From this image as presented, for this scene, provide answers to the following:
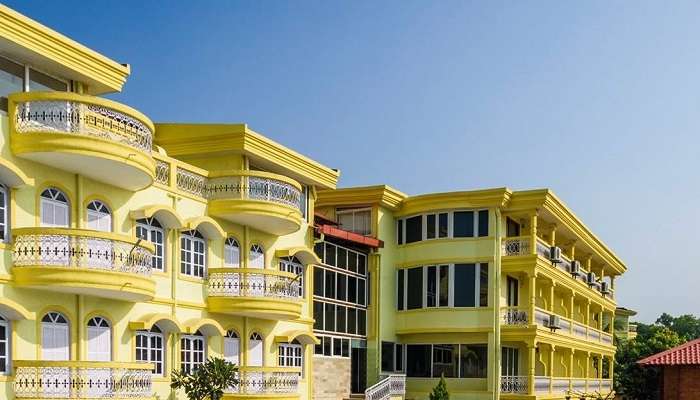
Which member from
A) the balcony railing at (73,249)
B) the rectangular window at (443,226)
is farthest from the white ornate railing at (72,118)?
the rectangular window at (443,226)

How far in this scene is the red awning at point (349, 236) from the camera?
28391mm

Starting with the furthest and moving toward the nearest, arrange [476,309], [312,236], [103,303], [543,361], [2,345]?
[543,361] < [476,309] < [312,236] < [103,303] < [2,345]

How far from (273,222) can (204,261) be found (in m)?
2.32

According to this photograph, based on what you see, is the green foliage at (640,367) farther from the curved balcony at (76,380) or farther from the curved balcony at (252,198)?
the curved balcony at (76,380)

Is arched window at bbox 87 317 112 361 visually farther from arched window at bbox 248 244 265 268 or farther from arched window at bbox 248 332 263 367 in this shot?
arched window at bbox 248 244 265 268

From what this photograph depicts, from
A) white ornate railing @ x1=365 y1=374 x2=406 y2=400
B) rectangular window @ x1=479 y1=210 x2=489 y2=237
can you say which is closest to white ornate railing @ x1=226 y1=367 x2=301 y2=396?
white ornate railing @ x1=365 y1=374 x2=406 y2=400

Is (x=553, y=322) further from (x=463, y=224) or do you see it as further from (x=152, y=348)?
(x=152, y=348)

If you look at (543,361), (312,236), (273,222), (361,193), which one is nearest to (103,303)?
(273,222)

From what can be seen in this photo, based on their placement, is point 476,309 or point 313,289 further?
point 476,309

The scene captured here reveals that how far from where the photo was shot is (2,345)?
16.5m

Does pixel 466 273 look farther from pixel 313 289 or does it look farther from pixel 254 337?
pixel 254 337

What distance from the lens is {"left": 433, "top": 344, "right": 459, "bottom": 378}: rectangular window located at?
32.2 m

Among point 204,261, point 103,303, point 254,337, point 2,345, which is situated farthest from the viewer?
point 254,337

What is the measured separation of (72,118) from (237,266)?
7690 millimetres
